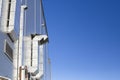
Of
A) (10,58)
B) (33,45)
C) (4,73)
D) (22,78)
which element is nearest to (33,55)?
(33,45)

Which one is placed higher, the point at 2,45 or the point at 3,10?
the point at 3,10

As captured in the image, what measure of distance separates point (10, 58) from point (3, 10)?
6.76 feet

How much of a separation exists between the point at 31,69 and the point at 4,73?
5.23 m

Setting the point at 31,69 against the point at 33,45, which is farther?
the point at 33,45

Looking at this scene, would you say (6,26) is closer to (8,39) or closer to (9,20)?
(9,20)

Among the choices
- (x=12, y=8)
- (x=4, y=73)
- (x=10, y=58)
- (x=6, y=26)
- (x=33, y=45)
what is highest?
(x=33, y=45)

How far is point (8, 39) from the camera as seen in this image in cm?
878

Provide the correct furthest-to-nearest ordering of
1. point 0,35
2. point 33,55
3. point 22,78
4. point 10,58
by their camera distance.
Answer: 1. point 33,55
2. point 22,78
3. point 10,58
4. point 0,35

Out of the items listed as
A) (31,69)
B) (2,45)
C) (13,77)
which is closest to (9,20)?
(2,45)

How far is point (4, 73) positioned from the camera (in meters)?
8.30

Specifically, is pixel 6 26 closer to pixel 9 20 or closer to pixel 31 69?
pixel 9 20

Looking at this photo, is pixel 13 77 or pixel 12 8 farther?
pixel 13 77

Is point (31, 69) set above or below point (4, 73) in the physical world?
above

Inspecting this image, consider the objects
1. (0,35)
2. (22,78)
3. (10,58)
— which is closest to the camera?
(0,35)
